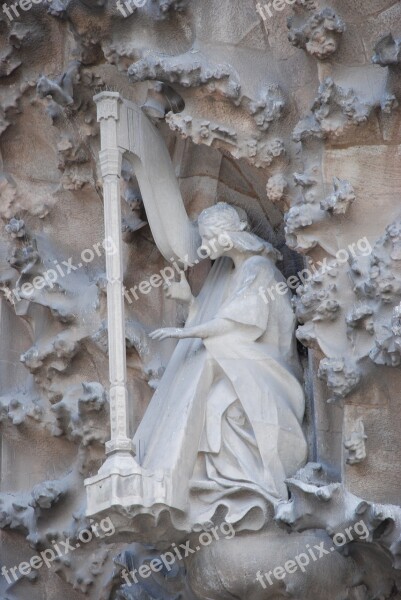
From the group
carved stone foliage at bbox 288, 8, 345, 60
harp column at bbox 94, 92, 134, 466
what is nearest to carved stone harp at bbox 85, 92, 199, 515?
harp column at bbox 94, 92, 134, 466

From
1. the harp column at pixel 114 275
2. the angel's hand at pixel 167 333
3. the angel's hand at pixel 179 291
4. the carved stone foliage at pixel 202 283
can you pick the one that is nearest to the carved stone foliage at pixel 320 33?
the carved stone foliage at pixel 202 283

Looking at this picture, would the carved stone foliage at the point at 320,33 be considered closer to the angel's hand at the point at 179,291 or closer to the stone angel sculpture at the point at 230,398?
the stone angel sculpture at the point at 230,398

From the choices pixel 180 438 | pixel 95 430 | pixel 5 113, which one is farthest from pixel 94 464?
pixel 5 113

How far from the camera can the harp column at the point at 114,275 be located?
961 cm

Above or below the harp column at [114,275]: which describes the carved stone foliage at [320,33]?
above

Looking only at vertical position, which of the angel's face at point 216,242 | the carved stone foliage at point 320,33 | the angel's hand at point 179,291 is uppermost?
the carved stone foliage at point 320,33

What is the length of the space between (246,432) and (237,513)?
0.41 m

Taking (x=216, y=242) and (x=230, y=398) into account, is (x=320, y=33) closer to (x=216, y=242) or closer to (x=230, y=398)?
(x=216, y=242)

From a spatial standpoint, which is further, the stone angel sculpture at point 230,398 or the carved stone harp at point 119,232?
the stone angel sculpture at point 230,398

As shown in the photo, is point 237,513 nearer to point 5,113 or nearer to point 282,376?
point 282,376

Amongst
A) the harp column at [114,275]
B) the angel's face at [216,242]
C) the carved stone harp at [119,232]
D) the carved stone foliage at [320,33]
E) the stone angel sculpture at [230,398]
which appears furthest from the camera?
the angel's face at [216,242]

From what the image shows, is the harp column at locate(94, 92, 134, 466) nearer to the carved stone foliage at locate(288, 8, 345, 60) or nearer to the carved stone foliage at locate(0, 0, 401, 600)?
the carved stone foliage at locate(0, 0, 401, 600)

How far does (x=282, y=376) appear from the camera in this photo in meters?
10.2

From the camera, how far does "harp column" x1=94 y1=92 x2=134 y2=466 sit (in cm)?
961
